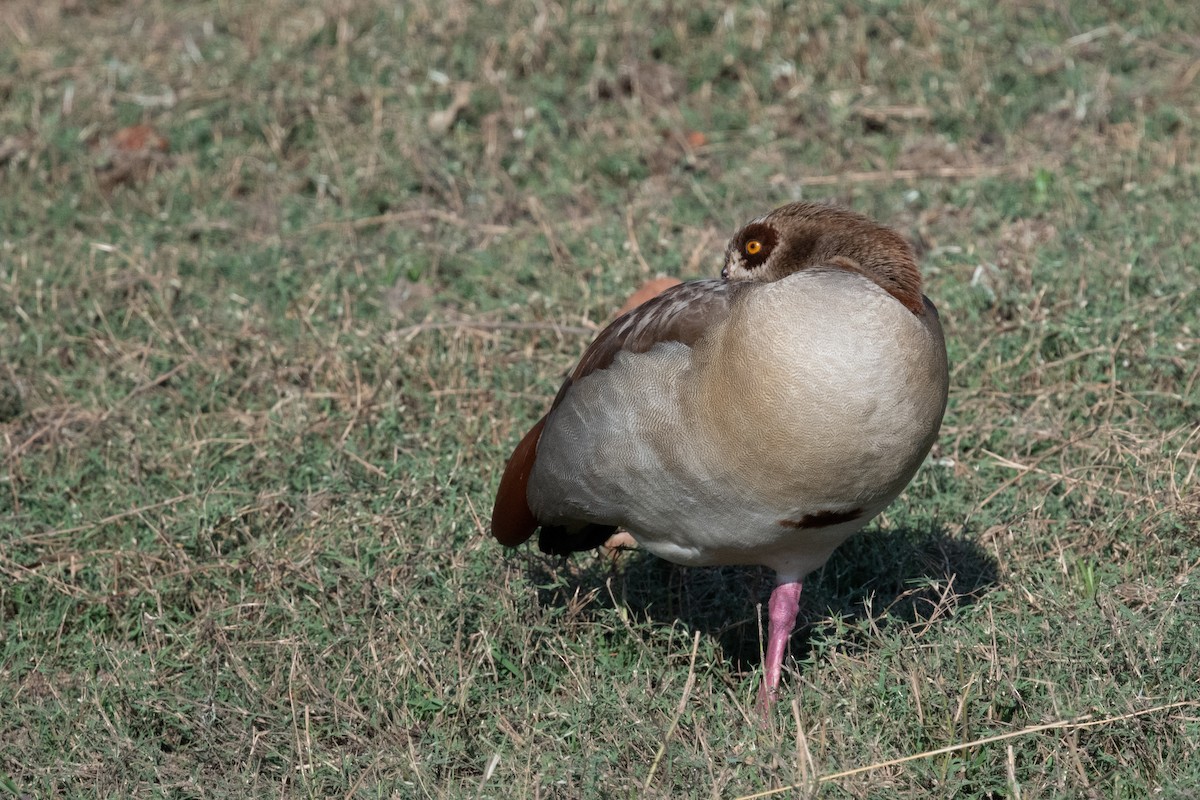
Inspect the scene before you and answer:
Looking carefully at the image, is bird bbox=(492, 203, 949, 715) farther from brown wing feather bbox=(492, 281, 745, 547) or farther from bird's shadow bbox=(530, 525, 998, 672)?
bird's shadow bbox=(530, 525, 998, 672)

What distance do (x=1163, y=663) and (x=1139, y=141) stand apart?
385 cm

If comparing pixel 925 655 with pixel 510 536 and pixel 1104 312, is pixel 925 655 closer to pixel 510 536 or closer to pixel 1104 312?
pixel 510 536

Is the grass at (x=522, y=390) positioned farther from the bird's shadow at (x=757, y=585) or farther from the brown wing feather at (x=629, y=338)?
the brown wing feather at (x=629, y=338)

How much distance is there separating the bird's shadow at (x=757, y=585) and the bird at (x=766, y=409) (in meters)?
0.44

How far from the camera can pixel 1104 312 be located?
5.61 metres

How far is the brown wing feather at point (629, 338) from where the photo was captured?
3867 mm

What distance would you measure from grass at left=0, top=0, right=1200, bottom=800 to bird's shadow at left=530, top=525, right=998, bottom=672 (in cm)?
2

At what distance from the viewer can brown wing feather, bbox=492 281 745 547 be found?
387 centimetres

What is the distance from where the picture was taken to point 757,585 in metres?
4.73

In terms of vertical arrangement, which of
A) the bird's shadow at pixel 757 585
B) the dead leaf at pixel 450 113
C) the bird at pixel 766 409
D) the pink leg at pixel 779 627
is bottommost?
the bird's shadow at pixel 757 585

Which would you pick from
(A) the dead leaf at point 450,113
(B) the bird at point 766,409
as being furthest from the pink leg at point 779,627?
(A) the dead leaf at point 450,113

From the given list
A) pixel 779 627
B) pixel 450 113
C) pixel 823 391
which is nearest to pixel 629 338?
pixel 823 391

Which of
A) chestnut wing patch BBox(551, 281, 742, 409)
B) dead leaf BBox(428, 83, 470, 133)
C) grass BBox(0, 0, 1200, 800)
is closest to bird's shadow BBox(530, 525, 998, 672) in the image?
grass BBox(0, 0, 1200, 800)

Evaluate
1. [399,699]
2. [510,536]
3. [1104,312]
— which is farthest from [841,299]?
[1104,312]
